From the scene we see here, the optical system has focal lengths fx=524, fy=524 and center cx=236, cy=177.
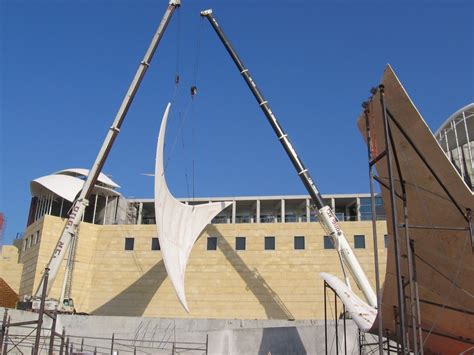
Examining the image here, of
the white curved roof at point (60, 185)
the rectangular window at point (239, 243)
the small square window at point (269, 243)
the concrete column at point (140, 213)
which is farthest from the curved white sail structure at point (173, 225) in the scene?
the concrete column at point (140, 213)

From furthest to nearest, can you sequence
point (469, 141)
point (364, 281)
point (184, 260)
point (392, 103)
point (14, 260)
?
point (14, 260)
point (469, 141)
point (184, 260)
point (364, 281)
point (392, 103)

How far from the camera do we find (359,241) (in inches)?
1526

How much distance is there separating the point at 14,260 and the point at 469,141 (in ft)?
118

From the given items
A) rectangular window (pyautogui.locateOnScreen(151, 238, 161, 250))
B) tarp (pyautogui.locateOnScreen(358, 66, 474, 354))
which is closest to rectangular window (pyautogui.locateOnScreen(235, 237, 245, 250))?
rectangular window (pyautogui.locateOnScreen(151, 238, 161, 250))

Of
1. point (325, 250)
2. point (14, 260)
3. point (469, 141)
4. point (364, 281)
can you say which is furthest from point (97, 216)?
point (469, 141)

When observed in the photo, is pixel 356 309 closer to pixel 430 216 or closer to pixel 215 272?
pixel 430 216

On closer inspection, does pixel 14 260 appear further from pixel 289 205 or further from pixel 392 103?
pixel 392 103

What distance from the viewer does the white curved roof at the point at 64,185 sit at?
42.8 m

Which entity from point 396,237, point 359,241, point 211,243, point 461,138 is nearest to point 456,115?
point 461,138

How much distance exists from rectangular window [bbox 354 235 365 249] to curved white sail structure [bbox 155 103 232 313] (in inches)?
439

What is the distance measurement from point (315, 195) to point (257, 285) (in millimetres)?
9977

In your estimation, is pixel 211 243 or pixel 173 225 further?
pixel 211 243

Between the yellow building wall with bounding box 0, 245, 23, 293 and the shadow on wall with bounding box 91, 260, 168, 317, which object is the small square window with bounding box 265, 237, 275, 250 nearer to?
the shadow on wall with bounding box 91, 260, 168, 317

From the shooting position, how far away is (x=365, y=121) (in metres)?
13.5
